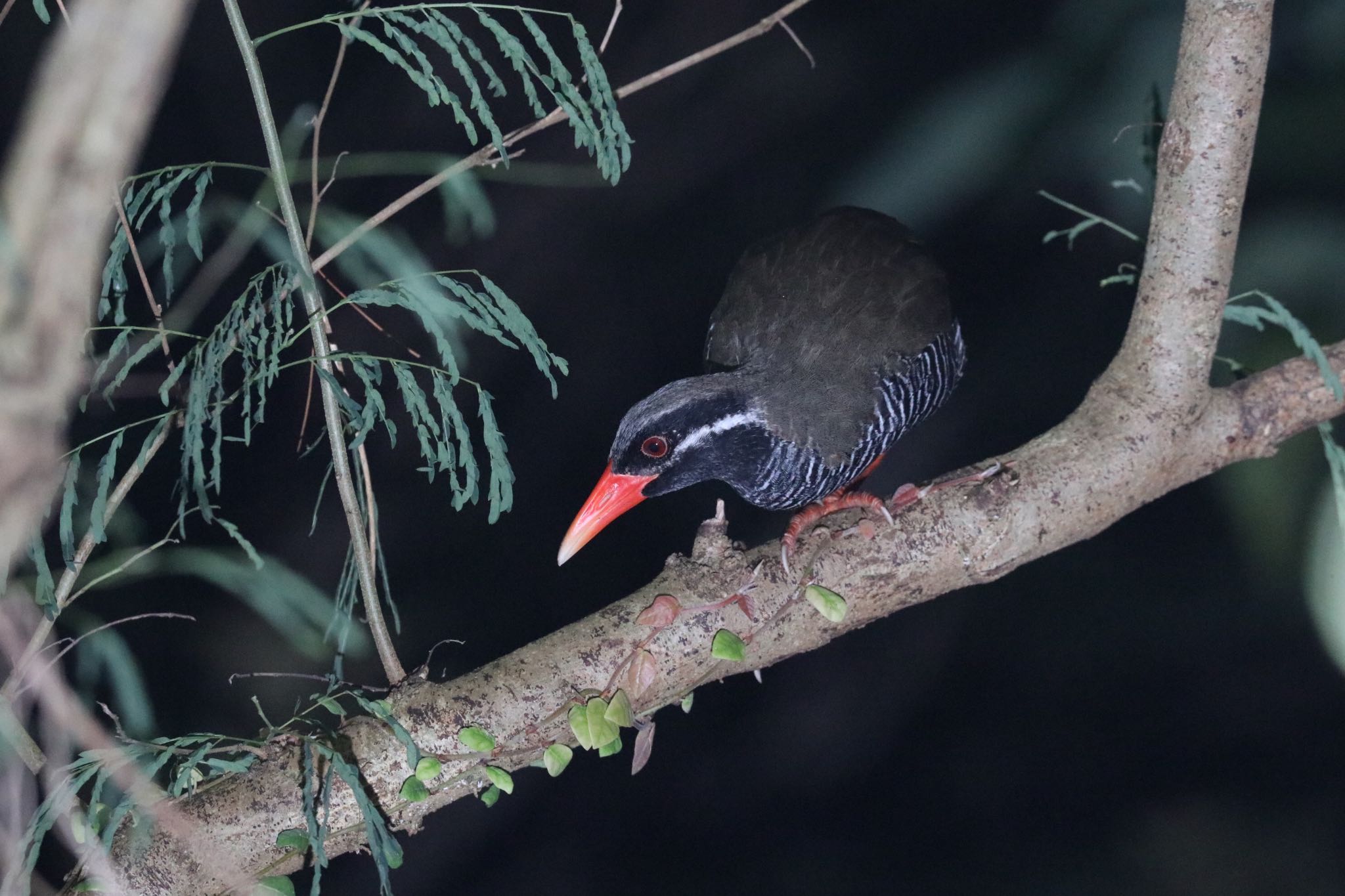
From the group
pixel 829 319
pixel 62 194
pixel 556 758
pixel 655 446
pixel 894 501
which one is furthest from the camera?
pixel 829 319

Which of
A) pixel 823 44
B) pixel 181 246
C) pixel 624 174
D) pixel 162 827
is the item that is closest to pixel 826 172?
pixel 823 44

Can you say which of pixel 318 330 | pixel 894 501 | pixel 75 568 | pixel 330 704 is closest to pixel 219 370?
pixel 318 330

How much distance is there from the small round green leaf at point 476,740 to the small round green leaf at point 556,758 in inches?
3.0

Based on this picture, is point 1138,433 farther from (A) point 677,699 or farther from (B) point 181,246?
(B) point 181,246

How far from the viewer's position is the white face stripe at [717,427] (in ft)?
6.59

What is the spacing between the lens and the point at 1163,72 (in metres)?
2.54

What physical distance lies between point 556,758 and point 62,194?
1191mm

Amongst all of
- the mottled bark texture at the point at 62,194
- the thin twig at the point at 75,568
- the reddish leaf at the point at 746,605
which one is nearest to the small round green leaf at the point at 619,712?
the reddish leaf at the point at 746,605

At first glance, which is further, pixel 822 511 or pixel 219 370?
pixel 822 511

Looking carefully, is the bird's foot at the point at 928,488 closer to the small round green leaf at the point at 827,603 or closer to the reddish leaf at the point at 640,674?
the small round green leaf at the point at 827,603

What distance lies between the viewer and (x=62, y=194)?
494 millimetres

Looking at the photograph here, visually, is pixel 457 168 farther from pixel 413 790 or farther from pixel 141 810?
pixel 141 810

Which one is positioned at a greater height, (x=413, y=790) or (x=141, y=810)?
(x=141, y=810)

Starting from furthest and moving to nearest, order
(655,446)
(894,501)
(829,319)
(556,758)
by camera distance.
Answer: (829,319) < (655,446) < (894,501) < (556,758)
